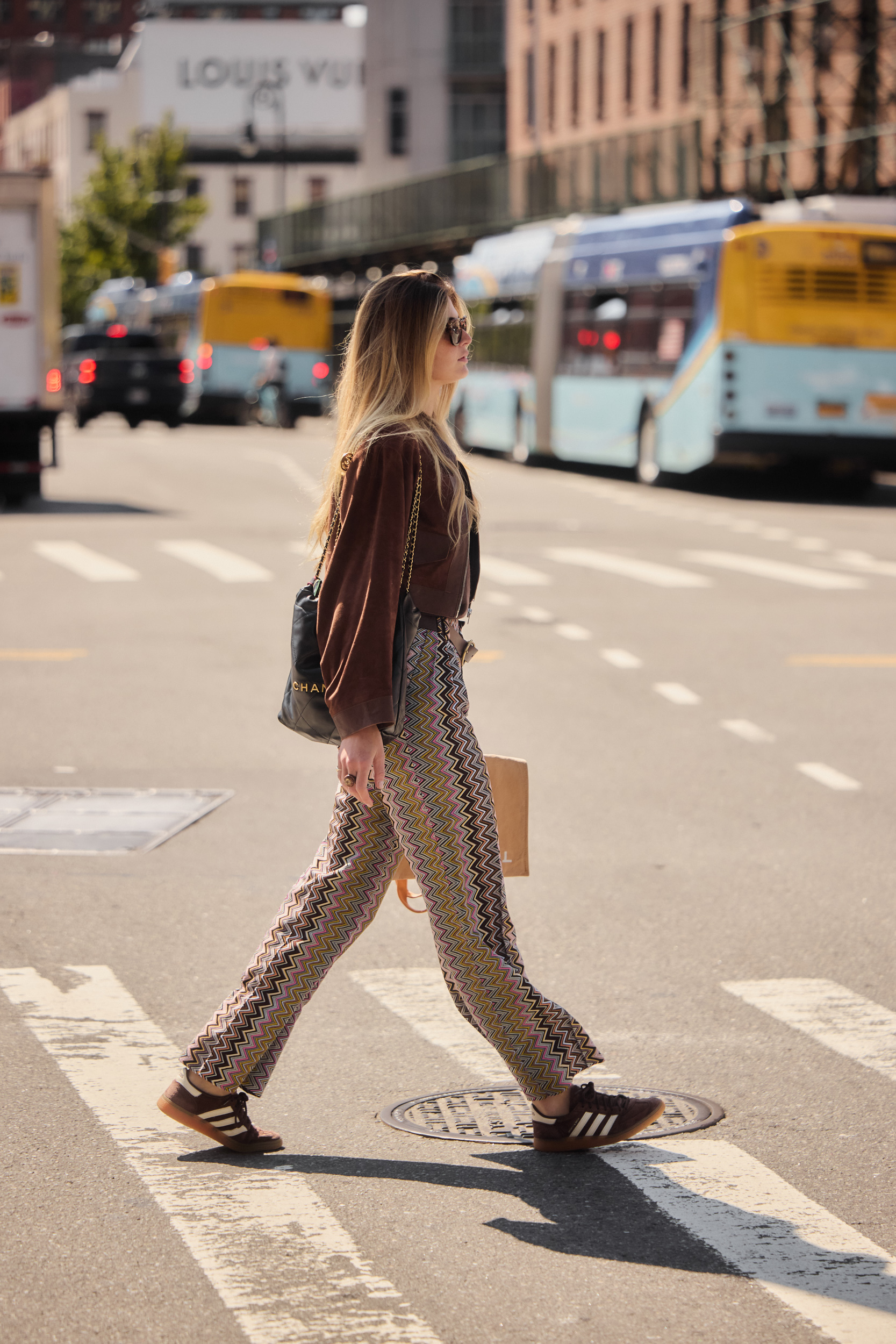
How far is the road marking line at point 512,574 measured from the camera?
1672 centimetres

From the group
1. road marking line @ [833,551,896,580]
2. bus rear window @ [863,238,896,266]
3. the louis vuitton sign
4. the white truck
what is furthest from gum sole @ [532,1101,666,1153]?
the louis vuitton sign

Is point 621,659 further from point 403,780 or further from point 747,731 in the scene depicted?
point 403,780

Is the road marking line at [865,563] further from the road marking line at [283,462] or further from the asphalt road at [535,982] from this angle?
the road marking line at [283,462]

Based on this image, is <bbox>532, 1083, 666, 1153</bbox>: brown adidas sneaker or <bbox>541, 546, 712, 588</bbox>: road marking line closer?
<bbox>532, 1083, 666, 1153</bbox>: brown adidas sneaker

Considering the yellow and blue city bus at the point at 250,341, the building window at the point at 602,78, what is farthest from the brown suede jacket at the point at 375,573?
the building window at the point at 602,78

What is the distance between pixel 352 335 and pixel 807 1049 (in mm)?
2059

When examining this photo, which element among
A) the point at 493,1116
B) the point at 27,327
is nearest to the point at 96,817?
the point at 493,1116

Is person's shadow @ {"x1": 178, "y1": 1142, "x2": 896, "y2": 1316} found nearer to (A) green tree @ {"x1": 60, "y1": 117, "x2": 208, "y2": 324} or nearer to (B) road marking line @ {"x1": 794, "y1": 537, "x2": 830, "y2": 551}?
(B) road marking line @ {"x1": 794, "y1": 537, "x2": 830, "y2": 551}

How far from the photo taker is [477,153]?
290ft

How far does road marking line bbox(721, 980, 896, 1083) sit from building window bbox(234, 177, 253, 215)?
4908 inches

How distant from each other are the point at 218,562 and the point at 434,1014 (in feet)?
41.9

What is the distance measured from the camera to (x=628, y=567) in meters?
18.0

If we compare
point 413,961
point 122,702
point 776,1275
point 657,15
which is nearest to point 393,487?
point 776,1275

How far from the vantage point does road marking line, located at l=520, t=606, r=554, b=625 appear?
14.3 m
